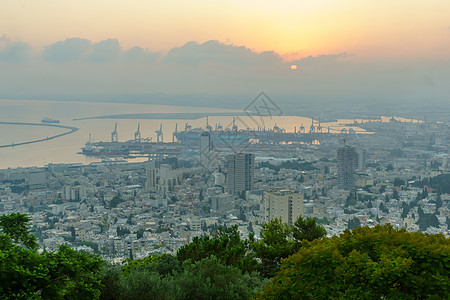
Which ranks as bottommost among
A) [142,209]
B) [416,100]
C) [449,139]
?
[142,209]

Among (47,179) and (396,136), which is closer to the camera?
(47,179)

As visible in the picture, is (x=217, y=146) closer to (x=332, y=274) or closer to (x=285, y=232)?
(x=285, y=232)

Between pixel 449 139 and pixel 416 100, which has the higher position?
pixel 416 100

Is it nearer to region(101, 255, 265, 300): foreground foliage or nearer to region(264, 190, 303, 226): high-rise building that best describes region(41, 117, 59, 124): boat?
region(264, 190, 303, 226): high-rise building

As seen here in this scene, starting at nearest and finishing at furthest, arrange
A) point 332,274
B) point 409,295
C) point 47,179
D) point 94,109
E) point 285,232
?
point 409,295 < point 332,274 < point 285,232 < point 47,179 < point 94,109

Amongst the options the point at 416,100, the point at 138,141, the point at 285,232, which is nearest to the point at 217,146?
the point at 138,141

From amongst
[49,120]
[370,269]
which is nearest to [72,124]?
[49,120]

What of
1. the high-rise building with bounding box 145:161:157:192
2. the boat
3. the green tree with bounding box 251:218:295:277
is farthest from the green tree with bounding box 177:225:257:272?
the boat
